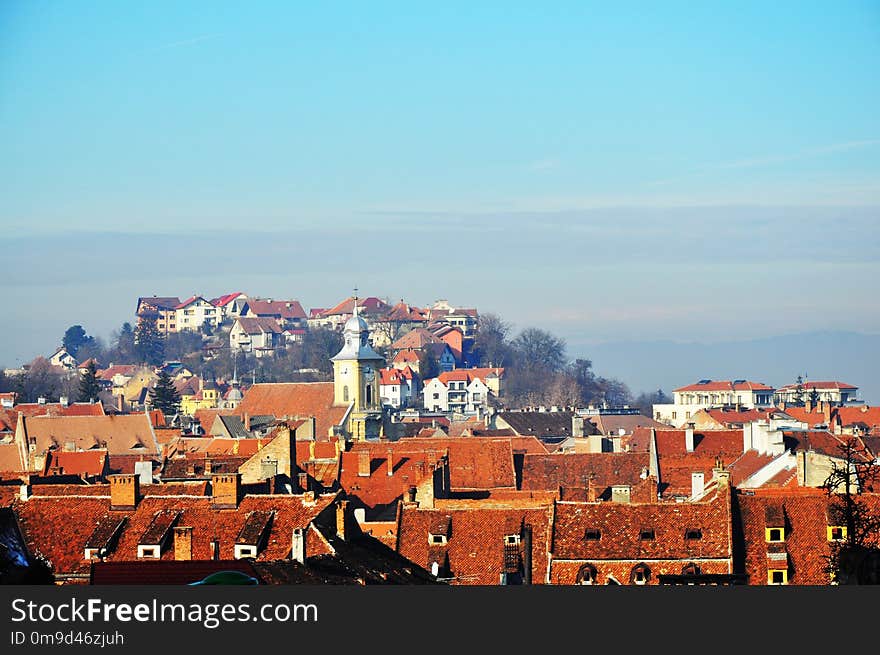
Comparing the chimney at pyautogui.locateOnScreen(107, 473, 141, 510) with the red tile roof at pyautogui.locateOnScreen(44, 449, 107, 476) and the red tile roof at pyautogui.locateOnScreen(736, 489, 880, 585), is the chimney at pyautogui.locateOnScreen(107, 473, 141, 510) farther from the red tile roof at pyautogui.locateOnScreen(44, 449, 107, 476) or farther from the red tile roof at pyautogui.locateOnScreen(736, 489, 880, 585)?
the red tile roof at pyautogui.locateOnScreen(44, 449, 107, 476)

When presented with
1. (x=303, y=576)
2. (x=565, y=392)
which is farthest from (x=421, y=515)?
(x=565, y=392)

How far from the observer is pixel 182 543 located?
112ft

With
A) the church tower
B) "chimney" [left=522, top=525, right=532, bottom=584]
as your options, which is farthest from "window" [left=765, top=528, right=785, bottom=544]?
the church tower

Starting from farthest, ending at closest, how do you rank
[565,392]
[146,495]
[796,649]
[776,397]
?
[565,392]
[776,397]
[146,495]
[796,649]

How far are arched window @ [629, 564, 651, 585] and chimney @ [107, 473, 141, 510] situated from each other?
367 inches

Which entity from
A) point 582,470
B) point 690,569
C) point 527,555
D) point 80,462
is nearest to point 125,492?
point 527,555

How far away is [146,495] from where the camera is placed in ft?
124

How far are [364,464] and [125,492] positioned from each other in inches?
886

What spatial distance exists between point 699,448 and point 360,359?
45.0 m

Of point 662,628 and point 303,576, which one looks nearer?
point 662,628

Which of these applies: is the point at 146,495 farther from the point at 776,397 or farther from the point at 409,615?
the point at 776,397

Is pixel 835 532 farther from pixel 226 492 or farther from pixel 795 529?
pixel 226 492

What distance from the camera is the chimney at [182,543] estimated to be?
1335 inches

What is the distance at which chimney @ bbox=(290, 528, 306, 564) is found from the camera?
31703 mm
